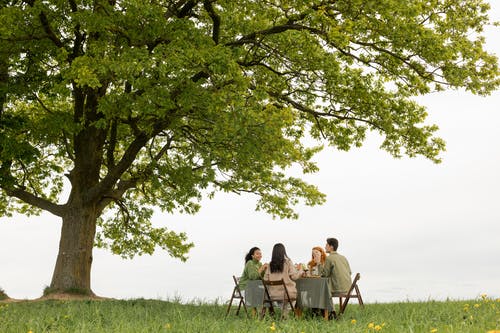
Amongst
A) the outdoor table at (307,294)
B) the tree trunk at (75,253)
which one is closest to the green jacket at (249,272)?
the outdoor table at (307,294)

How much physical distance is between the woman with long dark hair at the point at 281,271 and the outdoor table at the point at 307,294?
0.54 feet

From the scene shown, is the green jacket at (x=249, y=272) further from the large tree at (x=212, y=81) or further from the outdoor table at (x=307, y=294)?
the large tree at (x=212, y=81)

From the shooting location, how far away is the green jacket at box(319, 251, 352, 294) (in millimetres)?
10969

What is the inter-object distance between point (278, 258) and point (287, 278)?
0.43 meters

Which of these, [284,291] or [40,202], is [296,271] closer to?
[284,291]

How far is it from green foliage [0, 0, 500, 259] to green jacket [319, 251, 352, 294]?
4026 millimetres

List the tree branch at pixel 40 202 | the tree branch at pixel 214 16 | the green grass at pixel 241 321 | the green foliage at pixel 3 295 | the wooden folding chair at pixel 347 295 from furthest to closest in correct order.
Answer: the tree branch at pixel 40 202, the green foliage at pixel 3 295, the tree branch at pixel 214 16, the wooden folding chair at pixel 347 295, the green grass at pixel 241 321

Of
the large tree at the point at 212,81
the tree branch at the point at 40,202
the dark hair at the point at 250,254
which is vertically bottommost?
the dark hair at the point at 250,254

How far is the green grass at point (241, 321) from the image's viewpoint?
25.1 feet

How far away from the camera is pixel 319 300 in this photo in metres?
10.8

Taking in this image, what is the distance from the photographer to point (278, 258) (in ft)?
36.9

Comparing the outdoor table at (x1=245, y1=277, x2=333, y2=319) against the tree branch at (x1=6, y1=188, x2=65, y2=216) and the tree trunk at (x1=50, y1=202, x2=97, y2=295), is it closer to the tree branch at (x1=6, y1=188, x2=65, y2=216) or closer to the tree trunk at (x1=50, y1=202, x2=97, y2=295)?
the tree trunk at (x1=50, y1=202, x2=97, y2=295)

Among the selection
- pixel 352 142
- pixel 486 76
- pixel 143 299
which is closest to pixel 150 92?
pixel 143 299

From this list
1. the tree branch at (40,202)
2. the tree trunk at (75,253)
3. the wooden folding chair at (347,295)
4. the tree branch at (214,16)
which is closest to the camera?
the wooden folding chair at (347,295)
